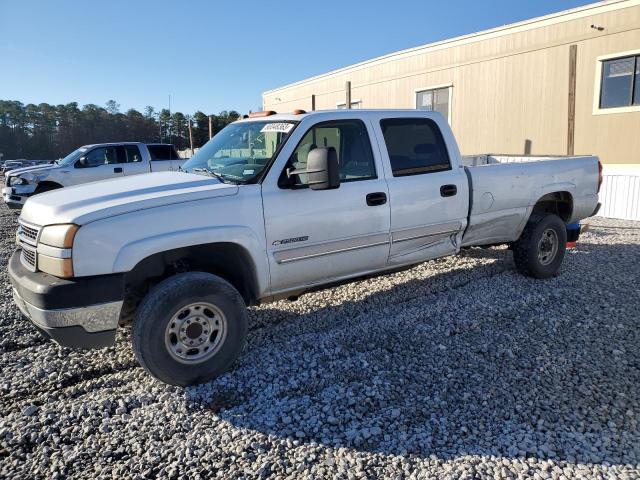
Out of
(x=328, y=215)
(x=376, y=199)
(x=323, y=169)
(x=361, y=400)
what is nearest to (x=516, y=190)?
(x=376, y=199)

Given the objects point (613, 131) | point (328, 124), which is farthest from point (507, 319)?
point (613, 131)

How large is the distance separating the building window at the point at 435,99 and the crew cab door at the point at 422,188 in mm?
16303

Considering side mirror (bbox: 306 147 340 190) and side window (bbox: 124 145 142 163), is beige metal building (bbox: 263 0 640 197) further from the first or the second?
side mirror (bbox: 306 147 340 190)

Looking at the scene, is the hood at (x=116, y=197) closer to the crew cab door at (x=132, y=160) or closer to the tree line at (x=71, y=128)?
the crew cab door at (x=132, y=160)

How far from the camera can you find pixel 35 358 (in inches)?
155

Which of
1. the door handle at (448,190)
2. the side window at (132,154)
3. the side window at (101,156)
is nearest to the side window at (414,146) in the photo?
the door handle at (448,190)

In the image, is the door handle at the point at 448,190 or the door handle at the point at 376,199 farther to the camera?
the door handle at the point at 448,190

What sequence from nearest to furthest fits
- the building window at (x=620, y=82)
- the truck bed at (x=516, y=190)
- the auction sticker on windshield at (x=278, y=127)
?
the auction sticker on windshield at (x=278, y=127) < the truck bed at (x=516, y=190) < the building window at (x=620, y=82)

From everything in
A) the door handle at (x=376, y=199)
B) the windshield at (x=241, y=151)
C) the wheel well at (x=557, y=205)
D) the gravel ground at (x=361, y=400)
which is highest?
the windshield at (x=241, y=151)

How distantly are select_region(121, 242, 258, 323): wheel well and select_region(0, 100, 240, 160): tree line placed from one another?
63106 millimetres

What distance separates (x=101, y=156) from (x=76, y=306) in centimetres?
1070

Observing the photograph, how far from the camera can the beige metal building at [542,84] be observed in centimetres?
1459

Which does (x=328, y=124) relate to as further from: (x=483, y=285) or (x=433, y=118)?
(x=483, y=285)

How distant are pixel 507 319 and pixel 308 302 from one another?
6.72 ft
